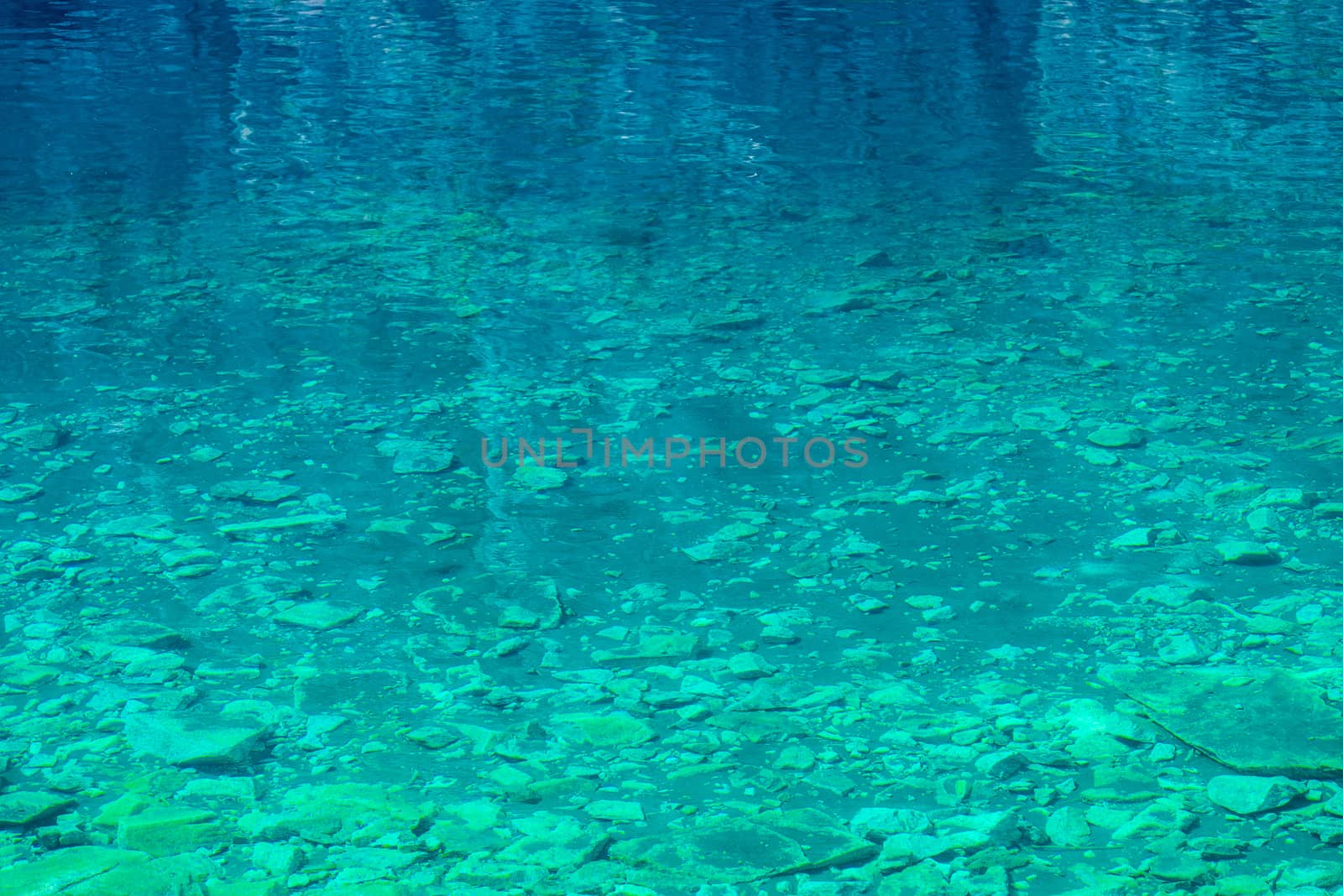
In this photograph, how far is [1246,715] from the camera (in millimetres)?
2045

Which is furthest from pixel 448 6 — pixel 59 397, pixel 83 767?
pixel 83 767

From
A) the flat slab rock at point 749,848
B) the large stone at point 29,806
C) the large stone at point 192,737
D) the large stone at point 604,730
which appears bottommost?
the flat slab rock at point 749,848

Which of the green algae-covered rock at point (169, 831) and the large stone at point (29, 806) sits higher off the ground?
the large stone at point (29, 806)

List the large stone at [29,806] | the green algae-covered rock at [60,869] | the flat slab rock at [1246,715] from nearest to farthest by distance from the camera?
the green algae-covered rock at [60,869]
the large stone at [29,806]
the flat slab rock at [1246,715]

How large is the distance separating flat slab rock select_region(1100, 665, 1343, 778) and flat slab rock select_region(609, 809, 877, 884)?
2.02ft

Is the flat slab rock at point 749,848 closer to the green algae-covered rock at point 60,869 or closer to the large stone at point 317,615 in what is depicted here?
the green algae-covered rock at point 60,869

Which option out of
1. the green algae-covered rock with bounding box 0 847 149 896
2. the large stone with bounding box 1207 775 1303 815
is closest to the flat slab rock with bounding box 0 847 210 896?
the green algae-covered rock with bounding box 0 847 149 896

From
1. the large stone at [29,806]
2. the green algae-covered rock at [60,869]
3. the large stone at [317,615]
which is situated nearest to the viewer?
the green algae-covered rock at [60,869]

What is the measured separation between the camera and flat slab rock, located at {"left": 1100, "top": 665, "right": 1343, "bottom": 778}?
1.95m

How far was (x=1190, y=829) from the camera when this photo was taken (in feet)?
5.91

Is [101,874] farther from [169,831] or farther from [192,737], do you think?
[192,737]

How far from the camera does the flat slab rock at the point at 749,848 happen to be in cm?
176

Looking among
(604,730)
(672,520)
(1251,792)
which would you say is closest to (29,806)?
(604,730)

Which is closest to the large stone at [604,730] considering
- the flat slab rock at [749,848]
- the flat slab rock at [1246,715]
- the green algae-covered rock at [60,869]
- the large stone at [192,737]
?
the flat slab rock at [749,848]
